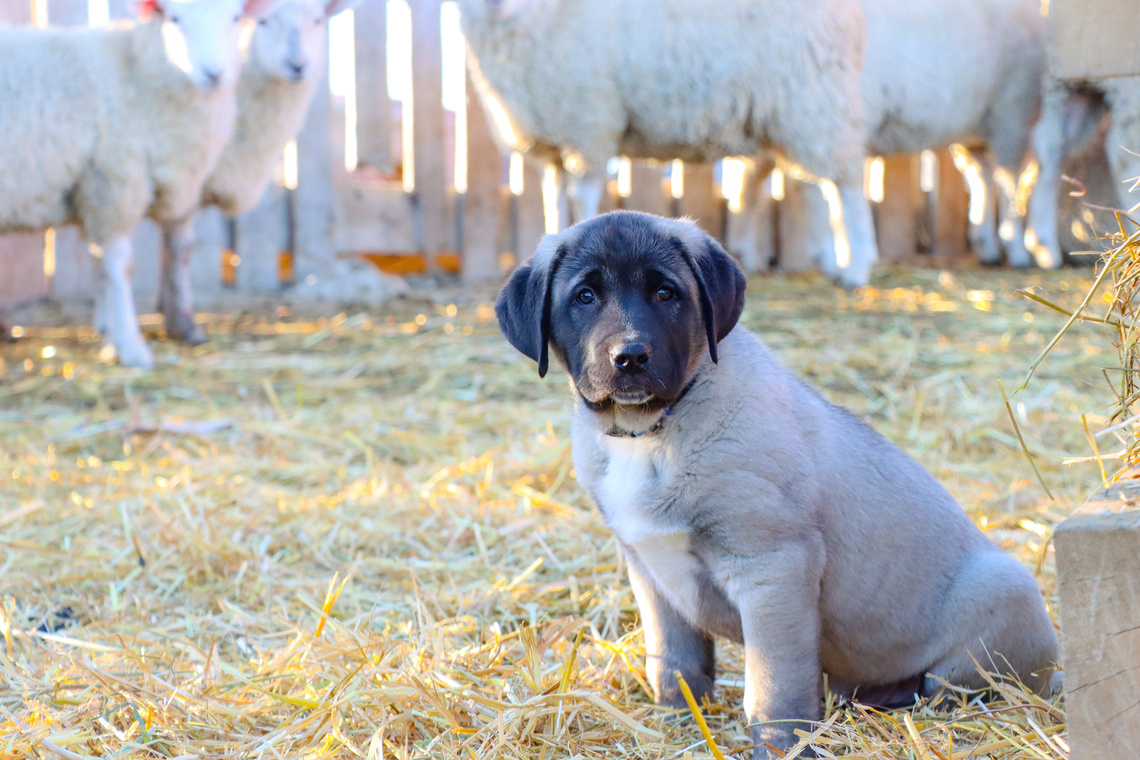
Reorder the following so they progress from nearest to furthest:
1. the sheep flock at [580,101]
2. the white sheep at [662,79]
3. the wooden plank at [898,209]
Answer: the sheep flock at [580,101], the white sheep at [662,79], the wooden plank at [898,209]

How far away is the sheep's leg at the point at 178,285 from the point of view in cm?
747

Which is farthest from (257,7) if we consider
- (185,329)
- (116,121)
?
(185,329)

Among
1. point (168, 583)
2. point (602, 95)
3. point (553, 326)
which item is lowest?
point (168, 583)

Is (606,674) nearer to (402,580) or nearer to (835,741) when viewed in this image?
(835,741)

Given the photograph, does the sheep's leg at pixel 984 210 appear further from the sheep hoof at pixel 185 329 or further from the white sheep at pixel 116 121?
the sheep hoof at pixel 185 329

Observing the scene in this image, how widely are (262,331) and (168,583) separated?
15.4 feet

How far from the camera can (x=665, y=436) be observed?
225 centimetres

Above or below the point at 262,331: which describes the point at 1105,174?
above

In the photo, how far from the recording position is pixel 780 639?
2.08 metres

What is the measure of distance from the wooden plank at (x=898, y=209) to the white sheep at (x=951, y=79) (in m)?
1.14

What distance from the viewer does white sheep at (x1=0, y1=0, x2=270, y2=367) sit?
6.42 m

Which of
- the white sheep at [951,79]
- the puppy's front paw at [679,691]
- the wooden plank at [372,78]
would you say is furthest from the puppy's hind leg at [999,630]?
the wooden plank at [372,78]

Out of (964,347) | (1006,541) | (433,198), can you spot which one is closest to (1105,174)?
(964,347)

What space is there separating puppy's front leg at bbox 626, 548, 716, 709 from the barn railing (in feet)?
20.7
